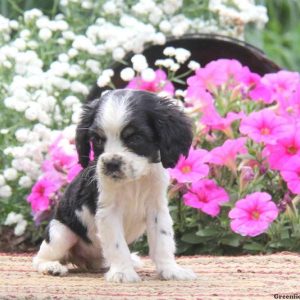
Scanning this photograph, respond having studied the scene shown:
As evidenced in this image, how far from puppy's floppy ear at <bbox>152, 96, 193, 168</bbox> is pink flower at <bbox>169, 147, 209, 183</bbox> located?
1.26m

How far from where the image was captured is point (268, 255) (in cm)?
548

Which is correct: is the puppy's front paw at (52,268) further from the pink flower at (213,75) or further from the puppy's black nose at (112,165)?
the pink flower at (213,75)

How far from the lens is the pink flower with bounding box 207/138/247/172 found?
589cm

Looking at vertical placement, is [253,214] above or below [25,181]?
below

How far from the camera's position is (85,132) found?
461 cm

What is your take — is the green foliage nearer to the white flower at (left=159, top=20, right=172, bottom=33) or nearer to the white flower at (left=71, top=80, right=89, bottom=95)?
the white flower at (left=159, top=20, right=172, bottom=33)

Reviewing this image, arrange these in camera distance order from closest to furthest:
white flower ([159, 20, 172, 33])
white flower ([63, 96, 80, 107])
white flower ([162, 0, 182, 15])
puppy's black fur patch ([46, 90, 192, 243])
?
puppy's black fur patch ([46, 90, 192, 243]) < white flower ([63, 96, 80, 107]) < white flower ([159, 20, 172, 33]) < white flower ([162, 0, 182, 15])

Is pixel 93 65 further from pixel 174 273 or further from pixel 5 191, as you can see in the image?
pixel 174 273

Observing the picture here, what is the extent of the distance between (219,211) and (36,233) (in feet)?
4.96

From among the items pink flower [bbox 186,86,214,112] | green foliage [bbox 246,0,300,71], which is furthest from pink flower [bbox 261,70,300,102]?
green foliage [bbox 246,0,300,71]

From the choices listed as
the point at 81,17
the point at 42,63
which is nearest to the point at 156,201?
the point at 42,63

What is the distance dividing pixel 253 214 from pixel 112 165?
66.8 inches

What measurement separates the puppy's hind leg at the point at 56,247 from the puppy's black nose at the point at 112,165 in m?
0.73

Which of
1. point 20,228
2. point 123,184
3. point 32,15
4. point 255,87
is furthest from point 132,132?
point 32,15
